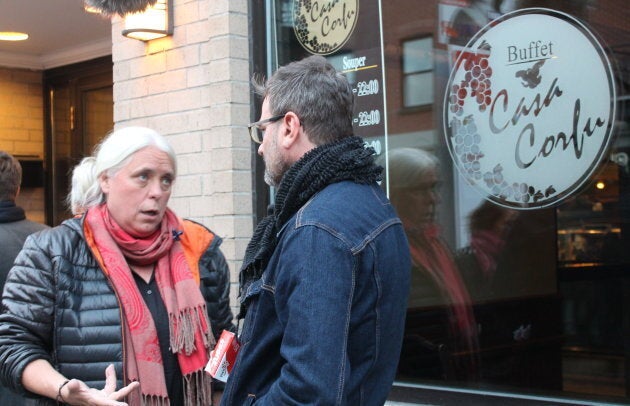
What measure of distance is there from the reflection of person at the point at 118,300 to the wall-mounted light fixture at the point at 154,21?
237cm

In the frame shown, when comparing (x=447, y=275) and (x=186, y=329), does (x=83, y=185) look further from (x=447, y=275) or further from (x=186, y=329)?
(x=447, y=275)

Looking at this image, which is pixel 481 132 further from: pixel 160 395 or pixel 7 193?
pixel 7 193

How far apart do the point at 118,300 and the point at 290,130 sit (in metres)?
1.07

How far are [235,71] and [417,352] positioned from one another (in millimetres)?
1920

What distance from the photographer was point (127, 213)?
3.09 m

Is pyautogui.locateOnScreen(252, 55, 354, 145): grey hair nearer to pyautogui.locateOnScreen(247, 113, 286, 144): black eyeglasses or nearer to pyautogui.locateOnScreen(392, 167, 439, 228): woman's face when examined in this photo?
pyautogui.locateOnScreen(247, 113, 286, 144): black eyeglasses

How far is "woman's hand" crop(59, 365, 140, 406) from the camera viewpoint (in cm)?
269

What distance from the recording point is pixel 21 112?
29.7ft

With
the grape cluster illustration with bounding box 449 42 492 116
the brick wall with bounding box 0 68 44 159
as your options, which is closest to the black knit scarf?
the grape cluster illustration with bounding box 449 42 492 116

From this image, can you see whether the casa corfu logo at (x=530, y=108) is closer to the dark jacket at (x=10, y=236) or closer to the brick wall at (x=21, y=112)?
the dark jacket at (x=10, y=236)

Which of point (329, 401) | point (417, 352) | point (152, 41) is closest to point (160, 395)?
point (329, 401)

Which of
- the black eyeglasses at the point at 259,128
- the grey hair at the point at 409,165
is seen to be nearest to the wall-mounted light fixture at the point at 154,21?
the grey hair at the point at 409,165

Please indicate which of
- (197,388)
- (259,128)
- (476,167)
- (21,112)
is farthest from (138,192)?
(21,112)

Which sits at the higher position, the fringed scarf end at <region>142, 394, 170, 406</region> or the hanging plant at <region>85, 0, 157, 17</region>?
the hanging plant at <region>85, 0, 157, 17</region>
